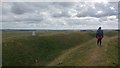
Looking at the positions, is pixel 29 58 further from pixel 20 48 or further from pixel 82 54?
pixel 82 54

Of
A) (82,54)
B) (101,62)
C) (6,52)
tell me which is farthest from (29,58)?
(101,62)

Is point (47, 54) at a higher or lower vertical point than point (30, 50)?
lower

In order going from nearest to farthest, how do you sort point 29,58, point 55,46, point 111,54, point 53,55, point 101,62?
point 101,62
point 111,54
point 29,58
point 53,55
point 55,46

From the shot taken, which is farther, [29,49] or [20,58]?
[29,49]

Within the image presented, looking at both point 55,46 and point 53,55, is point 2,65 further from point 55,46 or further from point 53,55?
point 55,46

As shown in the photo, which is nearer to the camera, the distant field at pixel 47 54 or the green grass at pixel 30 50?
the distant field at pixel 47 54

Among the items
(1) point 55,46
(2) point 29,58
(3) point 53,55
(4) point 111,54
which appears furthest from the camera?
(1) point 55,46

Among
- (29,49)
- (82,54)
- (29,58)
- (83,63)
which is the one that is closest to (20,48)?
(29,49)

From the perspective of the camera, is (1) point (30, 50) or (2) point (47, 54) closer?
(2) point (47, 54)

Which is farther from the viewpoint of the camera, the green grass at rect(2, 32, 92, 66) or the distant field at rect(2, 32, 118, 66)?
the green grass at rect(2, 32, 92, 66)
